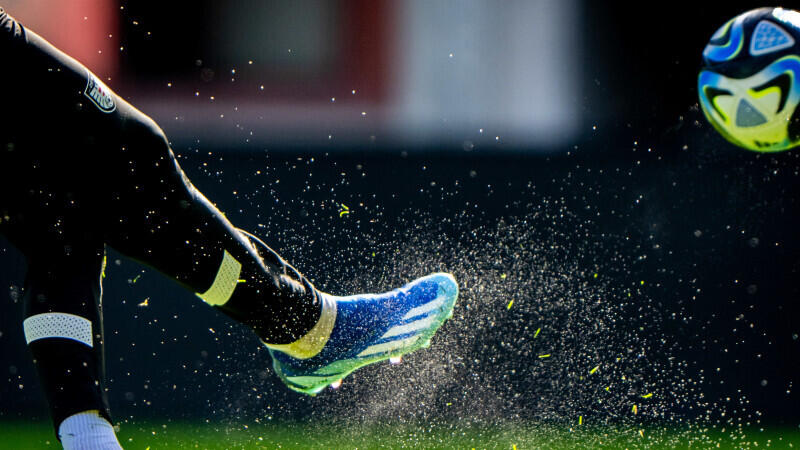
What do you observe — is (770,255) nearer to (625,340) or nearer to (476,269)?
(625,340)

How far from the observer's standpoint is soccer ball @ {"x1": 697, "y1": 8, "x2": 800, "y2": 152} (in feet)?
8.65

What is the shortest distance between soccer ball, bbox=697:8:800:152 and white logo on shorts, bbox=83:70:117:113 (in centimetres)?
173

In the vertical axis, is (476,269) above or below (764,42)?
below

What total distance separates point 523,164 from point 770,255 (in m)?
1.17

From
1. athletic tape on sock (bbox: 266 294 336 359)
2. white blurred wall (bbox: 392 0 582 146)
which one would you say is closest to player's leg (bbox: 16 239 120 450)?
athletic tape on sock (bbox: 266 294 336 359)

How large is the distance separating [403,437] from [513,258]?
102 centimetres

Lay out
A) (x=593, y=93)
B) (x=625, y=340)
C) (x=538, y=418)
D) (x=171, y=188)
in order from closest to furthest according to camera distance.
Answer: (x=171, y=188) < (x=538, y=418) < (x=625, y=340) < (x=593, y=93)

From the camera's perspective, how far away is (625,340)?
158 inches

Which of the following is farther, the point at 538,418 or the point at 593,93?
the point at 593,93

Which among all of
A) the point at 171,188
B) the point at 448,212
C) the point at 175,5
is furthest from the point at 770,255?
the point at 175,5

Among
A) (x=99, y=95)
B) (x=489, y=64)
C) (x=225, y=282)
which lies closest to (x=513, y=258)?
(x=489, y=64)

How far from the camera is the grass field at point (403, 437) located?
10.8ft

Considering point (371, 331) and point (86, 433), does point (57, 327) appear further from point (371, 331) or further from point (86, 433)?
point (371, 331)

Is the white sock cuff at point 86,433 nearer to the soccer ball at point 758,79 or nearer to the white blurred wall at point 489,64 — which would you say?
the soccer ball at point 758,79
